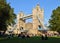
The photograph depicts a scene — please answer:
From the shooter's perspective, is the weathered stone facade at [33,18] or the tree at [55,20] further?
the weathered stone facade at [33,18]

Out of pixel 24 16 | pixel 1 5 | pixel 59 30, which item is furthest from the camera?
pixel 24 16

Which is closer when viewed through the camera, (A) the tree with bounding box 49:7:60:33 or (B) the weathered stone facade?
(A) the tree with bounding box 49:7:60:33

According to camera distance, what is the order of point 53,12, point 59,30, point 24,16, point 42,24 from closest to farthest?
1. point 59,30
2. point 53,12
3. point 42,24
4. point 24,16

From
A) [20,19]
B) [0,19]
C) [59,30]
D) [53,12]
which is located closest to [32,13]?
[20,19]

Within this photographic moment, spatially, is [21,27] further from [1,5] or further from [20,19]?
[1,5]

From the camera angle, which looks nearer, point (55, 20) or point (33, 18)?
point (55, 20)

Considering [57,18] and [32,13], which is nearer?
[57,18]

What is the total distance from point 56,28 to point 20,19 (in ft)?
153

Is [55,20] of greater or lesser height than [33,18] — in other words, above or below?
below

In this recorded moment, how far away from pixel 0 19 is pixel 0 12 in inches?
124

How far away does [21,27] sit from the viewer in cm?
14662

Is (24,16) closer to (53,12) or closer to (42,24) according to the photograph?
(42,24)

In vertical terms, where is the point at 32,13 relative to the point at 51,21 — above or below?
above

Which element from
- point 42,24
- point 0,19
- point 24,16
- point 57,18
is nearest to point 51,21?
point 57,18
